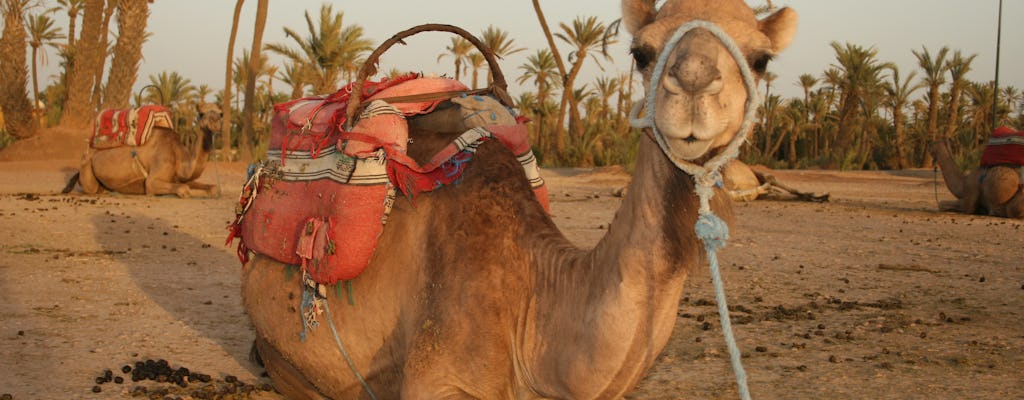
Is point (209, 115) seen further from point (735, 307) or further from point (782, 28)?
point (782, 28)

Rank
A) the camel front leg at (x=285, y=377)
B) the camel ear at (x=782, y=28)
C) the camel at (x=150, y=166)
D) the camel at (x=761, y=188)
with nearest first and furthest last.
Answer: the camel ear at (x=782, y=28) < the camel front leg at (x=285, y=377) < the camel at (x=150, y=166) < the camel at (x=761, y=188)

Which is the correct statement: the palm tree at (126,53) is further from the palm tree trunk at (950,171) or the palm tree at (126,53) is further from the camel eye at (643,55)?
the camel eye at (643,55)

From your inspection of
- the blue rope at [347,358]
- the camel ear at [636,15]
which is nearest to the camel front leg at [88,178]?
the blue rope at [347,358]

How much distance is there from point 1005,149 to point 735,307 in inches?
416

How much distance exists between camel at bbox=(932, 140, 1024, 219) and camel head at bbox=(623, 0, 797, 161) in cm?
1439

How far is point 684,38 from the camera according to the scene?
2.59 m

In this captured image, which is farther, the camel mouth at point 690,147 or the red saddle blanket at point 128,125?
the red saddle blanket at point 128,125

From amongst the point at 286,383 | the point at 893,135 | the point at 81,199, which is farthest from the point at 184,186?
the point at 893,135

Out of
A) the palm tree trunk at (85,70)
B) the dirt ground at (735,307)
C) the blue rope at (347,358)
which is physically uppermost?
the palm tree trunk at (85,70)

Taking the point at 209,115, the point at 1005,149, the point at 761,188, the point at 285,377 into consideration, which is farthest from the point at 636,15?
the point at 761,188

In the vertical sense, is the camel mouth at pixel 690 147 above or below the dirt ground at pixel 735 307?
above

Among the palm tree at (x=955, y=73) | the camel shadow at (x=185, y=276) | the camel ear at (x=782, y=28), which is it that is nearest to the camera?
the camel ear at (x=782, y=28)

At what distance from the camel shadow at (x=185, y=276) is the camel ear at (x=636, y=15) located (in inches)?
135

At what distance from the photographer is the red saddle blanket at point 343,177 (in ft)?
13.2
